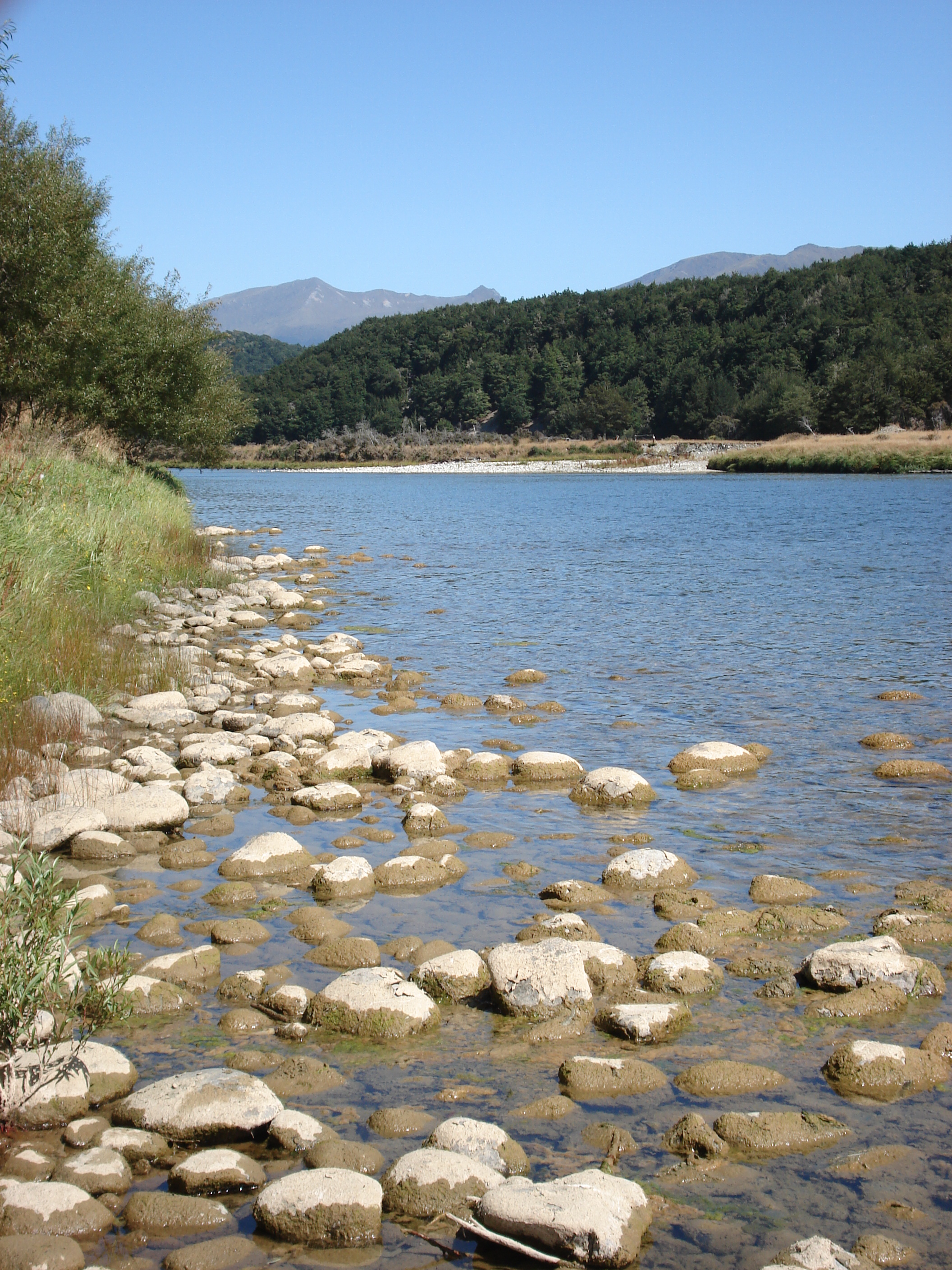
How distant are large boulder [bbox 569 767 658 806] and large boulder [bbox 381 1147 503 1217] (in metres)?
4.91

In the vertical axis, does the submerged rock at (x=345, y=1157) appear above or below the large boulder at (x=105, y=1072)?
below

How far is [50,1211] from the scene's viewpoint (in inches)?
134

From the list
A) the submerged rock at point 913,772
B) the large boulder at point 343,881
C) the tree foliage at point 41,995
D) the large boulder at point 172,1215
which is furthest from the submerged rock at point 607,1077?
the submerged rock at point 913,772

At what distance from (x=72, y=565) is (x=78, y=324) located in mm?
9941

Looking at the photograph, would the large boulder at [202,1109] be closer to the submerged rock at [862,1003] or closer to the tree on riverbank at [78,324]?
the submerged rock at [862,1003]

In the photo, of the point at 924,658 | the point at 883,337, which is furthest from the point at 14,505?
the point at 883,337

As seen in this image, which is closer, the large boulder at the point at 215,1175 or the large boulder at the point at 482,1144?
the large boulder at the point at 215,1175

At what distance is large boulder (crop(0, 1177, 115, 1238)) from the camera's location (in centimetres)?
334

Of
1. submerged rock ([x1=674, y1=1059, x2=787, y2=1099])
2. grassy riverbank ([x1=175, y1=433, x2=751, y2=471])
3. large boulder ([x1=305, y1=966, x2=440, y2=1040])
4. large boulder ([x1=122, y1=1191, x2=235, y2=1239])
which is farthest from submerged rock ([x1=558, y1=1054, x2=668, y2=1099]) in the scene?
grassy riverbank ([x1=175, y1=433, x2=751, y2=471])

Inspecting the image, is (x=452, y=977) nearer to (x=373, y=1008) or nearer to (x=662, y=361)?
(x=373, y=1008)

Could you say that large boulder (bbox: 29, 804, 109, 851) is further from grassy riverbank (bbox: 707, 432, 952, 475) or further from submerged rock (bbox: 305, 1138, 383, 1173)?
grassy riverbank (bbox: 707, 432, 952, 475)

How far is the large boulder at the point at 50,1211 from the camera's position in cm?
334

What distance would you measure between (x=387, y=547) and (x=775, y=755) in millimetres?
23790

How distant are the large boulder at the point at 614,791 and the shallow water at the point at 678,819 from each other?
184 millimetres
